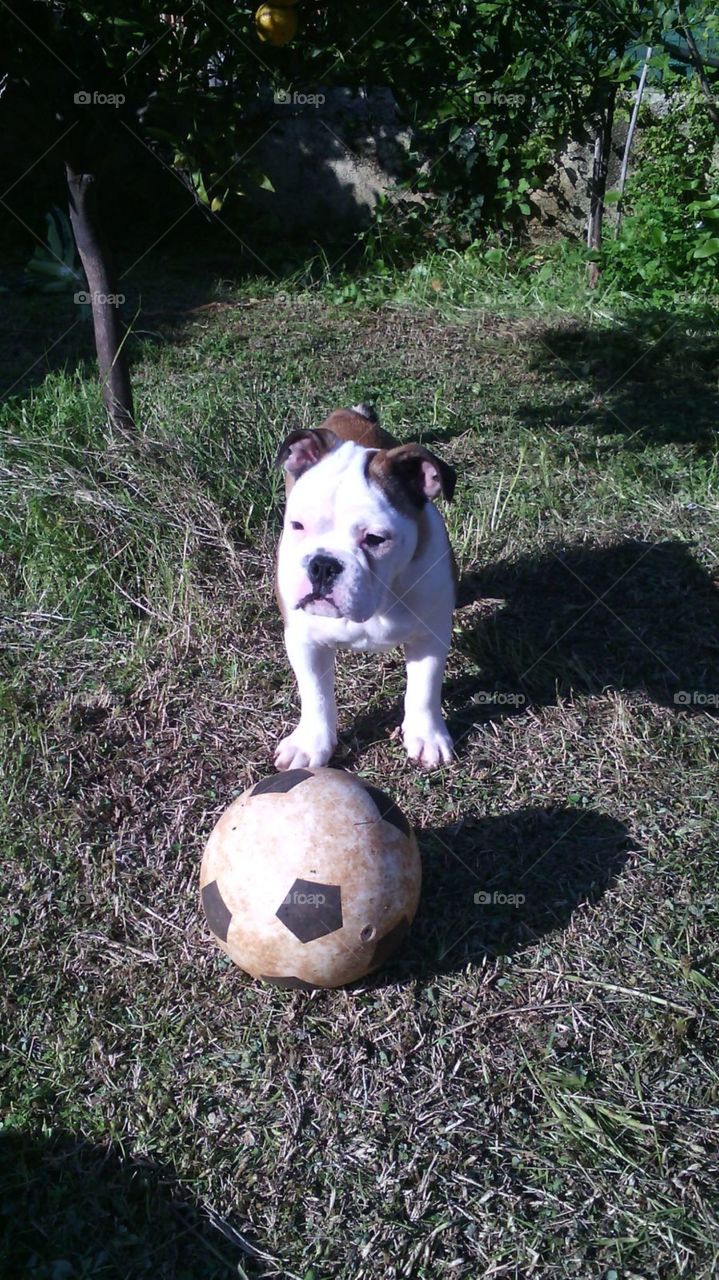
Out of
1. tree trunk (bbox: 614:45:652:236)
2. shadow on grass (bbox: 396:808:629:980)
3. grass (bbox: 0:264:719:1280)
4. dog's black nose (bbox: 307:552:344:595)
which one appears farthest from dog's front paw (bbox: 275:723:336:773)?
tree trunk (bbox: 614:45:652:236)

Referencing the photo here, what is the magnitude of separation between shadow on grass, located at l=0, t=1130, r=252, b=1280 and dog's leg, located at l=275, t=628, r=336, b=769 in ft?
4.52

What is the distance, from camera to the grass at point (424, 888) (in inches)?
95.4

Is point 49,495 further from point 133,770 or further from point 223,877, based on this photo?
point 223,877

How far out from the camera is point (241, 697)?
3977 mm

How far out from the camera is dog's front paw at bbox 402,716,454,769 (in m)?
3.64

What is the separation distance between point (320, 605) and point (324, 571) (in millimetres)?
102

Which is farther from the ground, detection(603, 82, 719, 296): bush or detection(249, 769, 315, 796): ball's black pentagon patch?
detection(603, 82, 719, 296): bush

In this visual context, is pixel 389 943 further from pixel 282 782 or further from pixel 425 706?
pixel 425 706

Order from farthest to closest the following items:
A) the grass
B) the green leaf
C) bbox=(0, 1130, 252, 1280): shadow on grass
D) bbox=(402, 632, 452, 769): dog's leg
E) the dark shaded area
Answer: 1. the dark shaded area
2. the green leaf
3. bbox=(402, 632, 452, 769): dog's leg
4. the grass
5. bbox=(0, 1130, 252, 1280): shadow on grass

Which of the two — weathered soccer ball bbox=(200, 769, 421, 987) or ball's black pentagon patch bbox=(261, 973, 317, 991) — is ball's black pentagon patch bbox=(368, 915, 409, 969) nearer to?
weathered soccer ball bbox=(200, 769, 421, 987)

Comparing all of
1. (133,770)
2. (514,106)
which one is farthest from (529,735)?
(514,106)

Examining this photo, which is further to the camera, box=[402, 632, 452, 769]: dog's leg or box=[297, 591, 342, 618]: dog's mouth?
box=[402, 632, 452, 769]: dog's leg

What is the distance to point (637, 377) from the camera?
22.5 feet

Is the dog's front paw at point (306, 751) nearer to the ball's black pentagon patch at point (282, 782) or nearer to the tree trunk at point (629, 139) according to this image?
the ball's black pentagon patch at point (282, 782)
